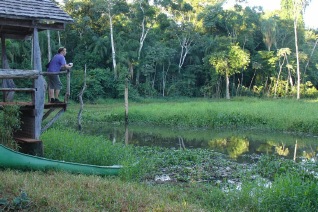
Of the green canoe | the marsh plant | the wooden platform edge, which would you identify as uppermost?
the marsh plant

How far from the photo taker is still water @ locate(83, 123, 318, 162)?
43.8 ft

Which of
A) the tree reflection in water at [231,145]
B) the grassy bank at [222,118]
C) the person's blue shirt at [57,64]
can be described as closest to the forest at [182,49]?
the grassy bank at [222,118]

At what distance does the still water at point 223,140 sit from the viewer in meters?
13.3

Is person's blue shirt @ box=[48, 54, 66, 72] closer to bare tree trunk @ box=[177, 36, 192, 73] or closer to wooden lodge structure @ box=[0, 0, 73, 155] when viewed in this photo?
wooden lodge structure @ box=[0, 0, 73, 155]

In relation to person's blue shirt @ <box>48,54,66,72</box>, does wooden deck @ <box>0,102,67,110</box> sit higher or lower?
lower

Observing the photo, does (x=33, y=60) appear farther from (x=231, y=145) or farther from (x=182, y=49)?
(x=182, y=49)

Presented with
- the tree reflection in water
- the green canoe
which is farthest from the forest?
the green canoe

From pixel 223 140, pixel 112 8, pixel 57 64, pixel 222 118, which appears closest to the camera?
pixel 57 64

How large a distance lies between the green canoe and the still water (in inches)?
222

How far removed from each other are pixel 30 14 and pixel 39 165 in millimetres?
3652

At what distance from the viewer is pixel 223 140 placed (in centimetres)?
1582

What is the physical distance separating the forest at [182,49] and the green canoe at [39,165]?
71.5 feet

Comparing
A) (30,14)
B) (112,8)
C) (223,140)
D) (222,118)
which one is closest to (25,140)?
(30,14)

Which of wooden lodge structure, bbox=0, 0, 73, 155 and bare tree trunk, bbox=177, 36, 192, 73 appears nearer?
wooden lodge structure, bbox=0, 0, 73, 155
